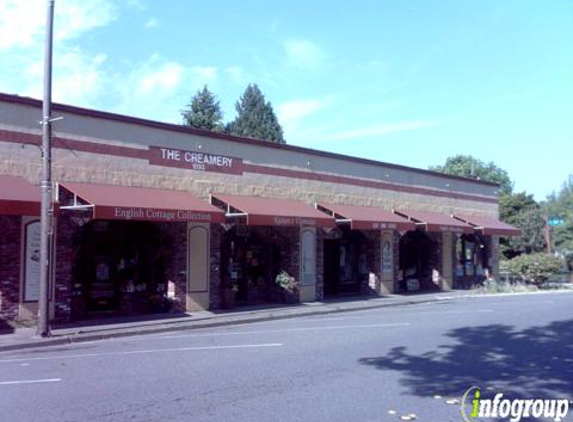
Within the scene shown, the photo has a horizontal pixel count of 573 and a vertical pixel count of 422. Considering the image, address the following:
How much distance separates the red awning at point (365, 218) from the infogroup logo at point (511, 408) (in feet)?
49.9

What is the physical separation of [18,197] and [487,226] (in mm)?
22603

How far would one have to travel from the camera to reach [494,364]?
974 cm

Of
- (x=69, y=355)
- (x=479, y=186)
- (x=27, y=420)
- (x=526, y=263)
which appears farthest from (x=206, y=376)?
(x=479, y=186)

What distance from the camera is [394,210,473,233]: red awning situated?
26.6 m

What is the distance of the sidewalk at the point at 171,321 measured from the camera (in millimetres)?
13727

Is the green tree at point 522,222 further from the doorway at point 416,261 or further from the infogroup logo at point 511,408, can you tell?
the infogroup logo at point 511,408

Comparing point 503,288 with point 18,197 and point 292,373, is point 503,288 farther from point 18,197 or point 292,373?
point 292,373

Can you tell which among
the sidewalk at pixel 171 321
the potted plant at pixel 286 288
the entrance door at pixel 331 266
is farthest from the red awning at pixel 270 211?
the entrance door at pixel 331 266

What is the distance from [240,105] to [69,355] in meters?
55.5

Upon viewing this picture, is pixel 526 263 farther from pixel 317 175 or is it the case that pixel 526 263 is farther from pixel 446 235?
pixel 317 175

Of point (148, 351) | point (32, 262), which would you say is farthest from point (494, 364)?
point (32, 262)

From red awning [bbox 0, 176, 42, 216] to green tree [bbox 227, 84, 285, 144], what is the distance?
155 feet

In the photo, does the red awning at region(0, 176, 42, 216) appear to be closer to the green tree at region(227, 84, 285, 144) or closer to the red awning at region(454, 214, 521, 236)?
the red awning at region(454, 214, 521, 236)

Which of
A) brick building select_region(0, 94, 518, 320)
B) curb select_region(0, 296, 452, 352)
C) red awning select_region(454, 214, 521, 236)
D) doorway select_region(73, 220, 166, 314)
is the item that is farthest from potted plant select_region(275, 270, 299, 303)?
red awning select_region(454, 214, 521, 236)
